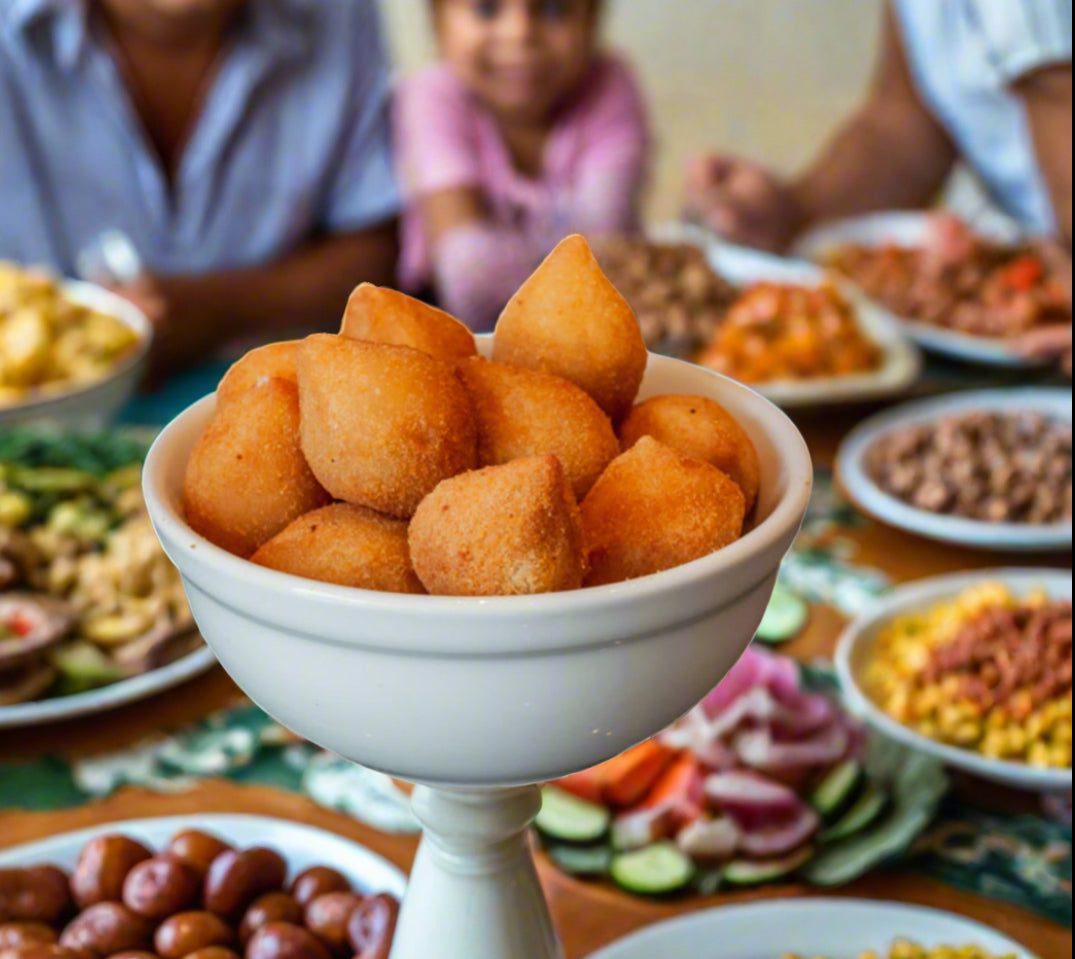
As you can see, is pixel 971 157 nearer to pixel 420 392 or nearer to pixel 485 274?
pixel 485 274

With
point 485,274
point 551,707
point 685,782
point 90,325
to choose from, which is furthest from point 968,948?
point 485,274

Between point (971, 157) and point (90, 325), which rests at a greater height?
point (90, 325)

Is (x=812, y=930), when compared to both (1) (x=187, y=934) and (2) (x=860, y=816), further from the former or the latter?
(1) (x=187, y=934)

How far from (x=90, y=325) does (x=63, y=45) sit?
0.91m

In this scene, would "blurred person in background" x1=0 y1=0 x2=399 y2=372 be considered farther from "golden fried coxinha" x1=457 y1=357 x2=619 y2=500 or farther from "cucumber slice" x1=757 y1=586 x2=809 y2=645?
"golden fried coxinha" x1=457 y1=357 x2=619 y2=500

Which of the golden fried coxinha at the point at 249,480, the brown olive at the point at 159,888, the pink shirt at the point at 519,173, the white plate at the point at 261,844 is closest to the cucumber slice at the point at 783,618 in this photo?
the white plate at the point at 261,844

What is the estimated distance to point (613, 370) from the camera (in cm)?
53

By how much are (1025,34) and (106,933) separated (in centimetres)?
178

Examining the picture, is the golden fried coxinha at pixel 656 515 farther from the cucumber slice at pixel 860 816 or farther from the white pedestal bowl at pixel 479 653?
the cucumber slice at pixel 860 816

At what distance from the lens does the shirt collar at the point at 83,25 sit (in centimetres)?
217

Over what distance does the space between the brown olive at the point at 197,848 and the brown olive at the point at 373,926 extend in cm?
11

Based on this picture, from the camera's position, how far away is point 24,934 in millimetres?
660

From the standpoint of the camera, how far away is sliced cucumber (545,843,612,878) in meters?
0.79

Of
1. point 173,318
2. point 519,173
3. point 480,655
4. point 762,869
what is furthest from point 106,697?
point 519,173
